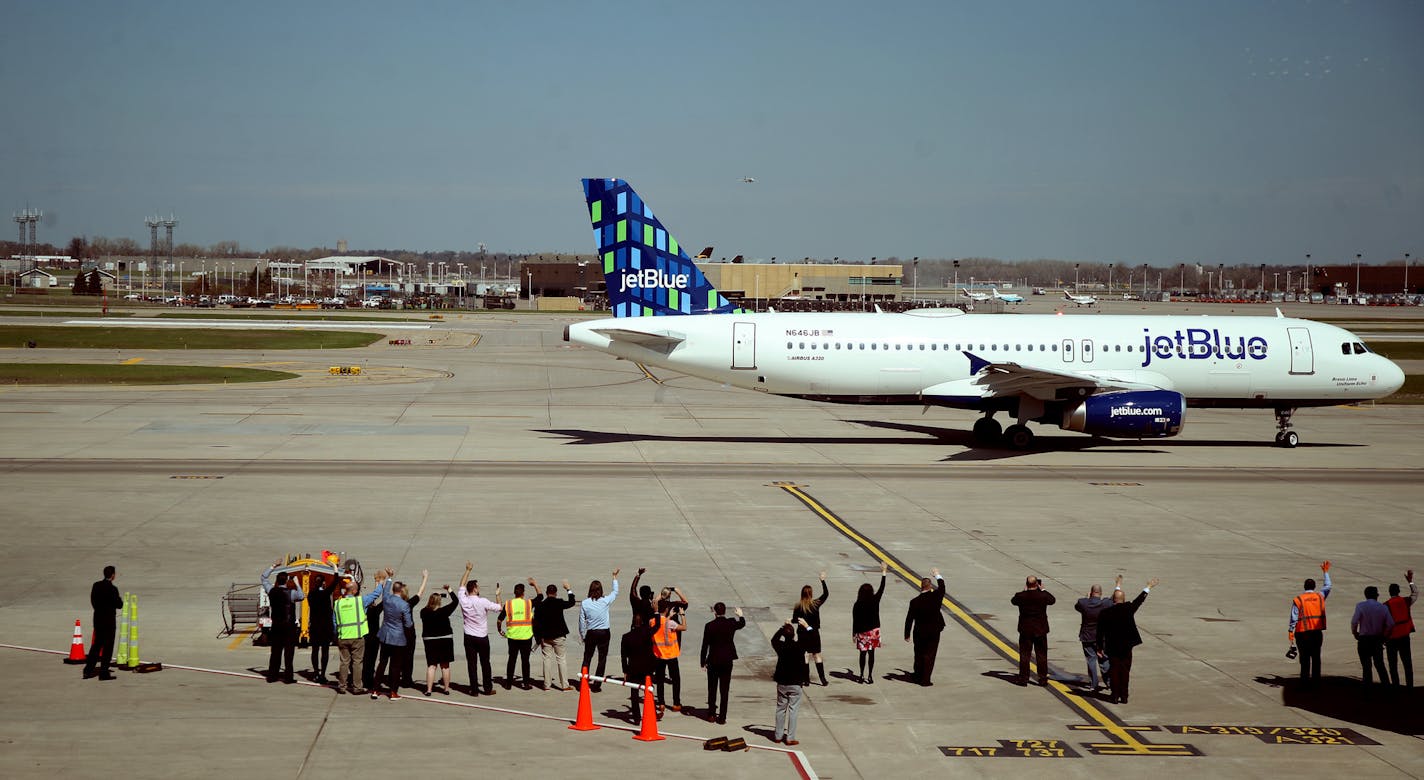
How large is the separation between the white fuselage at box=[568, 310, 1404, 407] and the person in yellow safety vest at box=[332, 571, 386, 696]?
24456 mm

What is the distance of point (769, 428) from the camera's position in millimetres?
46906

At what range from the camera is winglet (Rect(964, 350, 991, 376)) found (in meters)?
40.6

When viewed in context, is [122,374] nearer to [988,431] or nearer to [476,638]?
[988,431]

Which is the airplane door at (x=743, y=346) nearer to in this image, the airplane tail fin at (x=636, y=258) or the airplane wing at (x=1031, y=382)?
the airplane tail fin at (x=636, y=258)

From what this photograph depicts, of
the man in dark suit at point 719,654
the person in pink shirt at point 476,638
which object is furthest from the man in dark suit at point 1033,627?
the person in pink shirt at point 476,638

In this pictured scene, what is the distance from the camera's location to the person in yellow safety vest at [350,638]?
15.9m

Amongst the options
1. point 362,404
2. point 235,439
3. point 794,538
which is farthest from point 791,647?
point 362,404

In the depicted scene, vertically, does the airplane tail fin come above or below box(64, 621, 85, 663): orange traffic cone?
above

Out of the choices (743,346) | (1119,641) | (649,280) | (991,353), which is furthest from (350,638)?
(991,353)

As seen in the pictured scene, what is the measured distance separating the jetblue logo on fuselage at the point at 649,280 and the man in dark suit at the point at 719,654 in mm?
27404

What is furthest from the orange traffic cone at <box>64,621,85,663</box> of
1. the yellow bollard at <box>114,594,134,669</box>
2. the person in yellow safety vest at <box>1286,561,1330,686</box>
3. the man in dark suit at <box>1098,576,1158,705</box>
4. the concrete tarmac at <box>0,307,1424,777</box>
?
the person in yellow safety vest at <box>1286,561,1330,686</box>

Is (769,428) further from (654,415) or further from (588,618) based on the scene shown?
(588,618)

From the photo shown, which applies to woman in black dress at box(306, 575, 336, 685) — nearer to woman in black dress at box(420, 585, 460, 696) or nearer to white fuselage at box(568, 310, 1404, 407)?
woman in black dress at box(420, 585, 460, 696)

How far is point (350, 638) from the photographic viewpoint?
628 inches
